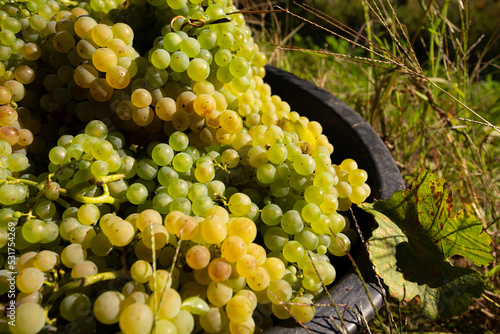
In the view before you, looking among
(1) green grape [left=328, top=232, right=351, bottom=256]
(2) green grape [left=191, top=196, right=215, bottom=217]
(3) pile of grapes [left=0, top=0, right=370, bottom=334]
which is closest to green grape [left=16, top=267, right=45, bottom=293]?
(3) pile of grapes [left=0, top=0, right=370, bottom=334]

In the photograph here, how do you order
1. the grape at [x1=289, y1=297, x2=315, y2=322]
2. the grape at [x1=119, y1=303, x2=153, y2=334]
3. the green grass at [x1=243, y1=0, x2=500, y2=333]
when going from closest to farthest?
the grape at [x1=119, y1=303, x2=153, y2=334] < the grape at [x1=289, y1=297, x2=315, y2=322] < the green grass at [x1=243, y1=0, x2=500, y2=333]

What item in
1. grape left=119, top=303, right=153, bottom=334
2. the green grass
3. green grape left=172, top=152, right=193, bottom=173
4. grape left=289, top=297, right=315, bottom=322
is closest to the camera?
grape left=119, top=303, right=153, bottom=334

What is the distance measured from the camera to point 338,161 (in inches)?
35.8

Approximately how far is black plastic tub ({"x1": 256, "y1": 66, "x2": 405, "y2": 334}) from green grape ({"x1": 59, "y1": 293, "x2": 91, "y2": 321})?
229 mm

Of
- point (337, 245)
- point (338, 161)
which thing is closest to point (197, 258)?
point (337, 245)

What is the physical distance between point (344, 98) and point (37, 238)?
1310mm

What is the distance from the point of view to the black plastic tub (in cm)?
51

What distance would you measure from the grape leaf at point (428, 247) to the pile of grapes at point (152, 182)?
0.22 ft

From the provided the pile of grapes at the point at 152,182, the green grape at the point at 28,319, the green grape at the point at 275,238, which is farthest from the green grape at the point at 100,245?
the green grape at the point at 275,238

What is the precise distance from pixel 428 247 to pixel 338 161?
0.30m

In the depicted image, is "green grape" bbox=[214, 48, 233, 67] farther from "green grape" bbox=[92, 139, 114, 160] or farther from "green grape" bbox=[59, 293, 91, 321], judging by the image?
"green grape" bbox=[59, 293, 91, 321]

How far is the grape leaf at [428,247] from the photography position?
0.62m

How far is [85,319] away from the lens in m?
0.44

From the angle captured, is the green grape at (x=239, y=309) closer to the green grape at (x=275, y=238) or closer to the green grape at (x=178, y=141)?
the green grape at (x=275, y=238)
